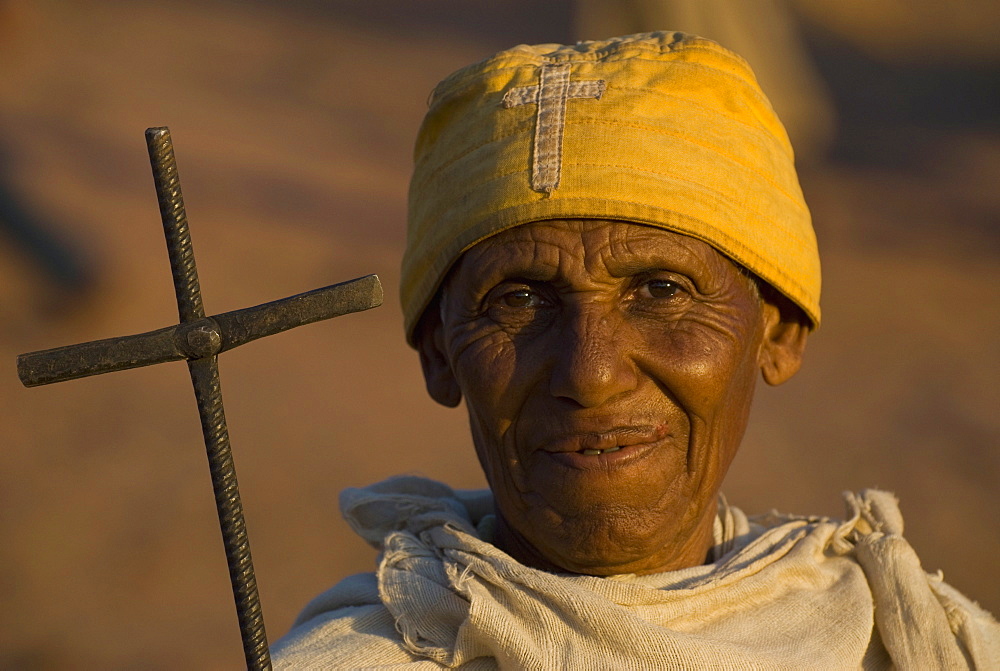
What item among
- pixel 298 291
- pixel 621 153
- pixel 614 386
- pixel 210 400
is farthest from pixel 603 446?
pixel 298 291

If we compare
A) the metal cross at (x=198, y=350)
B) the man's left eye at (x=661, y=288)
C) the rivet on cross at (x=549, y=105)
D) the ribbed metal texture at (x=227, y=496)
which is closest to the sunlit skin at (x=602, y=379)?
the man's left eye at (x=661, y=288)

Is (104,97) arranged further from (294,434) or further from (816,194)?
(816,194)

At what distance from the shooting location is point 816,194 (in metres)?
13.5

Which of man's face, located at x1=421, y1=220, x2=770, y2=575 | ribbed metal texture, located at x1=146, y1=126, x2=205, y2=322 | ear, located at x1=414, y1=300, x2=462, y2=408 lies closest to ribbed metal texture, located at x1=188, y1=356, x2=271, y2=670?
ribbed metal texture, located at x1=146, y1=126, x2=205, y2=322

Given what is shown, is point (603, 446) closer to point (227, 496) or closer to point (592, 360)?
point (592, 360)

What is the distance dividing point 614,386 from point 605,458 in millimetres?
174

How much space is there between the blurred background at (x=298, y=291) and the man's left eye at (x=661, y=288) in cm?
483

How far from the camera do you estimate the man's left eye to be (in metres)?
2.60

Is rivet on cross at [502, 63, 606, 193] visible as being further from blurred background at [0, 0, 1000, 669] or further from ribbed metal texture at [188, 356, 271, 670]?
blurred background at [0, 0, 1000, 669]

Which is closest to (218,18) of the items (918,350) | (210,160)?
(210,160)

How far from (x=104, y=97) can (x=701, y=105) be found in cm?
1460

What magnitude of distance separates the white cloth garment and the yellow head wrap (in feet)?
2.12

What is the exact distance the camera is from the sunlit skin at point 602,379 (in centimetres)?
250

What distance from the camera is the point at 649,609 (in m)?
2.53
